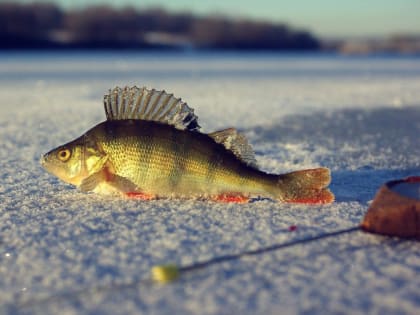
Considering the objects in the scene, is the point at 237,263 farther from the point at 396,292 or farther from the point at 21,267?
the point at 21,267

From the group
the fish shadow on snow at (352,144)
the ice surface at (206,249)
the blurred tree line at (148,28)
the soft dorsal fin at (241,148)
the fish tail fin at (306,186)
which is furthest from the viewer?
the blurred tree line at (148,28)

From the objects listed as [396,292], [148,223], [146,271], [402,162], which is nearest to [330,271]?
[396,292]

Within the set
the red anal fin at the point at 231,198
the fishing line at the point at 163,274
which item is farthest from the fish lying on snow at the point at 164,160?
the fishing line at the point at 163,274

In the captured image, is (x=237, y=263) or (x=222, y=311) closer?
(x=222, y=311)

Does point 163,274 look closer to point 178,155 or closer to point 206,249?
point 206,249

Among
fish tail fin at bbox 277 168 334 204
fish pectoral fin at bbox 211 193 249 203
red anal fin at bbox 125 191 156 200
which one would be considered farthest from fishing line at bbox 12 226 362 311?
red anal fin at bbox 125 191 156 200

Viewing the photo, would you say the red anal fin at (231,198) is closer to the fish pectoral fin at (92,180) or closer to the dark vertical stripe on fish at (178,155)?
the dark vertical stripe on fish at (178,155)

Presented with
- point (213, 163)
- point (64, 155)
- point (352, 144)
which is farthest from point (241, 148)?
point (352, 144)
